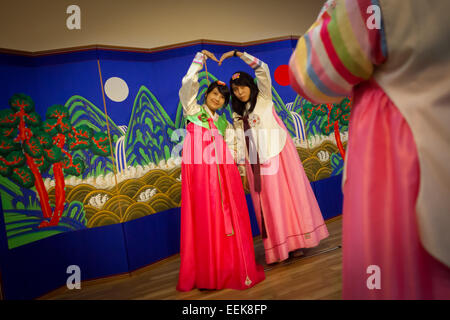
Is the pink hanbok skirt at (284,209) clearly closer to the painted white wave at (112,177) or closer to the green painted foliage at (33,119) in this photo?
the painted white wave at (112,177)

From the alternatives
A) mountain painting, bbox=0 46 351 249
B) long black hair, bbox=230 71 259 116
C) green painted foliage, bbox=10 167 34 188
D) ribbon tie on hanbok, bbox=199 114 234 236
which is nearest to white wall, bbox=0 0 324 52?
mountain painting, bbox=0 46 351 249

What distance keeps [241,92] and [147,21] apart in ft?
4.86

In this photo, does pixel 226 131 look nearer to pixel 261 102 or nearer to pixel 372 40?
pixel 261 102

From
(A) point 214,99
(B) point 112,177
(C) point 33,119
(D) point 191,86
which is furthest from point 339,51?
(C) point 33,119

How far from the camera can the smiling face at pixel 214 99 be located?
7.29 feet

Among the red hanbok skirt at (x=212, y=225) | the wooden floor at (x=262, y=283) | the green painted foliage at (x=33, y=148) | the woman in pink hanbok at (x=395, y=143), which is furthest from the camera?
the green painted foliage at (x=33, y=148)

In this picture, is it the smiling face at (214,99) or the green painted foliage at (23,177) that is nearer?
the green painted foliage at (23,177)

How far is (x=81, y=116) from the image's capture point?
243 cm

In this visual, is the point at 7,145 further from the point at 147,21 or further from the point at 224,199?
the point at 147,21

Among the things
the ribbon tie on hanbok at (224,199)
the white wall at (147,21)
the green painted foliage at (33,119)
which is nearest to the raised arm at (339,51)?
the ribbon tie on hanbok at (224,199)

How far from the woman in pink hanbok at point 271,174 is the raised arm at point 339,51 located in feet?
4.44

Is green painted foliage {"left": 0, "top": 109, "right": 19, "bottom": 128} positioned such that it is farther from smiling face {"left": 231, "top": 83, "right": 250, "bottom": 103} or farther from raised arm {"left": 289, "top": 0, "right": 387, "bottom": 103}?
raised arm {"left": 289, "top": 0, "right": 387, "bottom": 103}

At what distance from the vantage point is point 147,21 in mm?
3150

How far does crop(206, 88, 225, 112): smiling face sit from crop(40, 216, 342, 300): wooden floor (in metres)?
1.21
